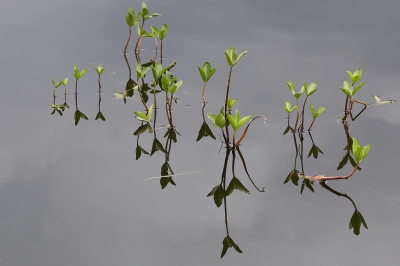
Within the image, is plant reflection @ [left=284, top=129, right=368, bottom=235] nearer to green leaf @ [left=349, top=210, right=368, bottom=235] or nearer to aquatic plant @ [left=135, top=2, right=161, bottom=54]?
green leaf @ [left=349, top=210, right=368, bottom=235]

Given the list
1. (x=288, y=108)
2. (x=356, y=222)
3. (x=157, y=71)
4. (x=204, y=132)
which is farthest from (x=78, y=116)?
(x=356, y=222)

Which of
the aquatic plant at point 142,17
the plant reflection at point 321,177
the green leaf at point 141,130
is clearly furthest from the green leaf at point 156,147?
the aquatic plant at point 142,17

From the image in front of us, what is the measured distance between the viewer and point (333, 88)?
250 centimetres

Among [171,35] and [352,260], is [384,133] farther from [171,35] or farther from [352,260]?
[171,35]

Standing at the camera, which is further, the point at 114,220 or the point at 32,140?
the point at 32,140

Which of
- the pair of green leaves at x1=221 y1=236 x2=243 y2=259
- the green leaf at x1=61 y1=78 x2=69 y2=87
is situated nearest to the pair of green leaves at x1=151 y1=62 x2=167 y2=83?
the green leaf at x1=61 y1=78 x2=69 y2=87

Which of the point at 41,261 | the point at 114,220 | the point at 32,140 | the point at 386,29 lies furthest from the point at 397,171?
the point at 386,29

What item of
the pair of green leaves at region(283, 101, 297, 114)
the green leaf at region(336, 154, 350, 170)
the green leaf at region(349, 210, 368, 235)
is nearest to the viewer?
the green leaf at region(349, 210, 368, 235)

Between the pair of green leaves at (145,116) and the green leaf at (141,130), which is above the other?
the pair of green leaves at (145,116)

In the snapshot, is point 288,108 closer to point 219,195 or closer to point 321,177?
point 321,177

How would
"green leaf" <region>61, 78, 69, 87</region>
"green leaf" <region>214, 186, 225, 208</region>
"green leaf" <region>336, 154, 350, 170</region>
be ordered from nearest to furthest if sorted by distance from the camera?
"green leaf" <region>214, 186, 225, 208</region> < "green leaf" <region>336, 154, 350, 170</region> < "green leaf" <region>61, 78, 69, 87</region>

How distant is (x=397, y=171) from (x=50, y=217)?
4.32 ft

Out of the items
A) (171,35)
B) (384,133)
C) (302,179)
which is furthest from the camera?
(171,35)

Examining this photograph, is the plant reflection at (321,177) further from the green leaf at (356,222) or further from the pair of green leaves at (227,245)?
the pair of green leaves at (227,245)
